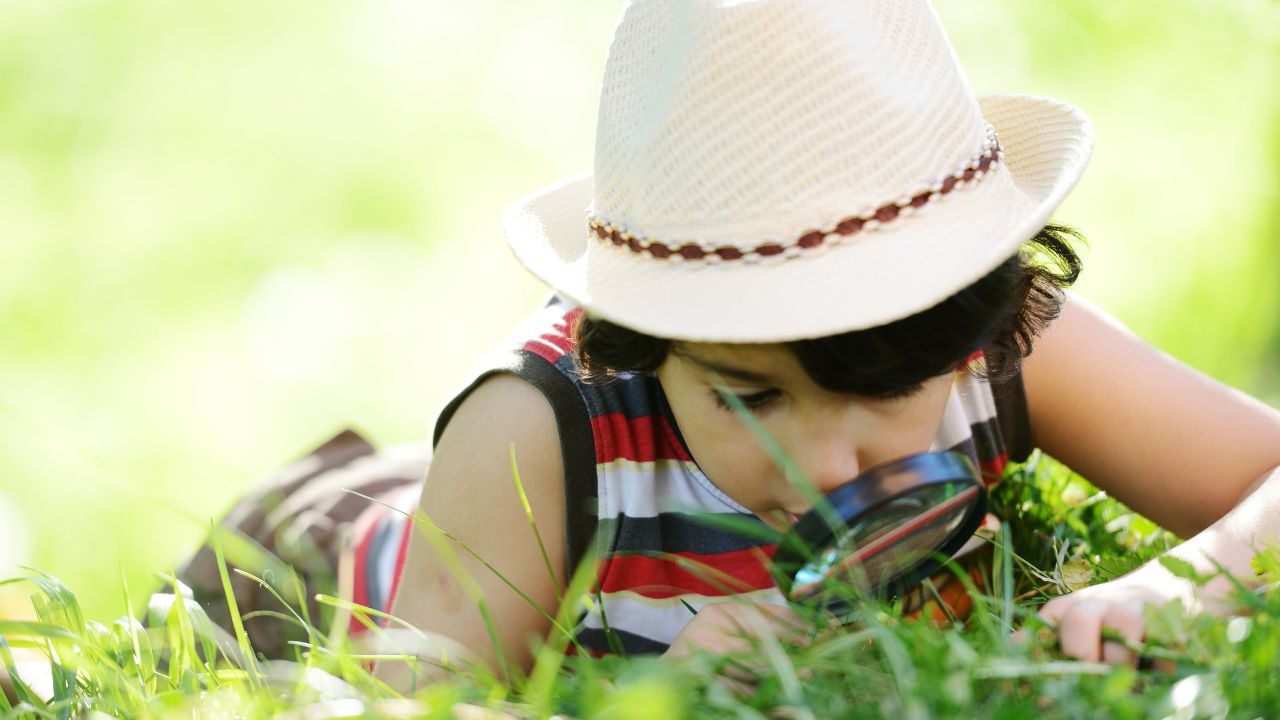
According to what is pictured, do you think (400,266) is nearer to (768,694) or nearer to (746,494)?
(746,494)

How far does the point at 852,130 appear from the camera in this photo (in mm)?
1429

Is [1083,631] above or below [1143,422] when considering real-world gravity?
above

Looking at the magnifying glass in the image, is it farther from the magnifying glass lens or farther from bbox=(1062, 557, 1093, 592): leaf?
bbox=(1062, 557, 1093, 592): leaf

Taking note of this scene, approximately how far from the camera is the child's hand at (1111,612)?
4.27 ft

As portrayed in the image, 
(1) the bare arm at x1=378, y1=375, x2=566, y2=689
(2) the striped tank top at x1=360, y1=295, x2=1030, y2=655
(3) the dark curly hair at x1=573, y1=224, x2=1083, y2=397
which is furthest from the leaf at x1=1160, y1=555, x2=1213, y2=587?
(1) the bare arm at x1=378, y1=375, x2=566, y2=689

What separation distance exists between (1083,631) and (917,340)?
373mm

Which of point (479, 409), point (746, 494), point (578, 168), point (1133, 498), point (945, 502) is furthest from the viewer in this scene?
point (578, 168)

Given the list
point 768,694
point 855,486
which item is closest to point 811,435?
point 855,486

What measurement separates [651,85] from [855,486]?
520mm

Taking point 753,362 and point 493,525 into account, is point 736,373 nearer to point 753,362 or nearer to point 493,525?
point 753,362

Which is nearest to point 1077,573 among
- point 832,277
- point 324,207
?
point 832,277

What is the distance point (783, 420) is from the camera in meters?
1.54

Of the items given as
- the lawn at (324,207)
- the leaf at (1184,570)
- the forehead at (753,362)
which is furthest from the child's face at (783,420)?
the lawn at (324,207)

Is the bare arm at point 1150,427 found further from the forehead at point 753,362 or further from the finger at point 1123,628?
the forehead at point 753,362
